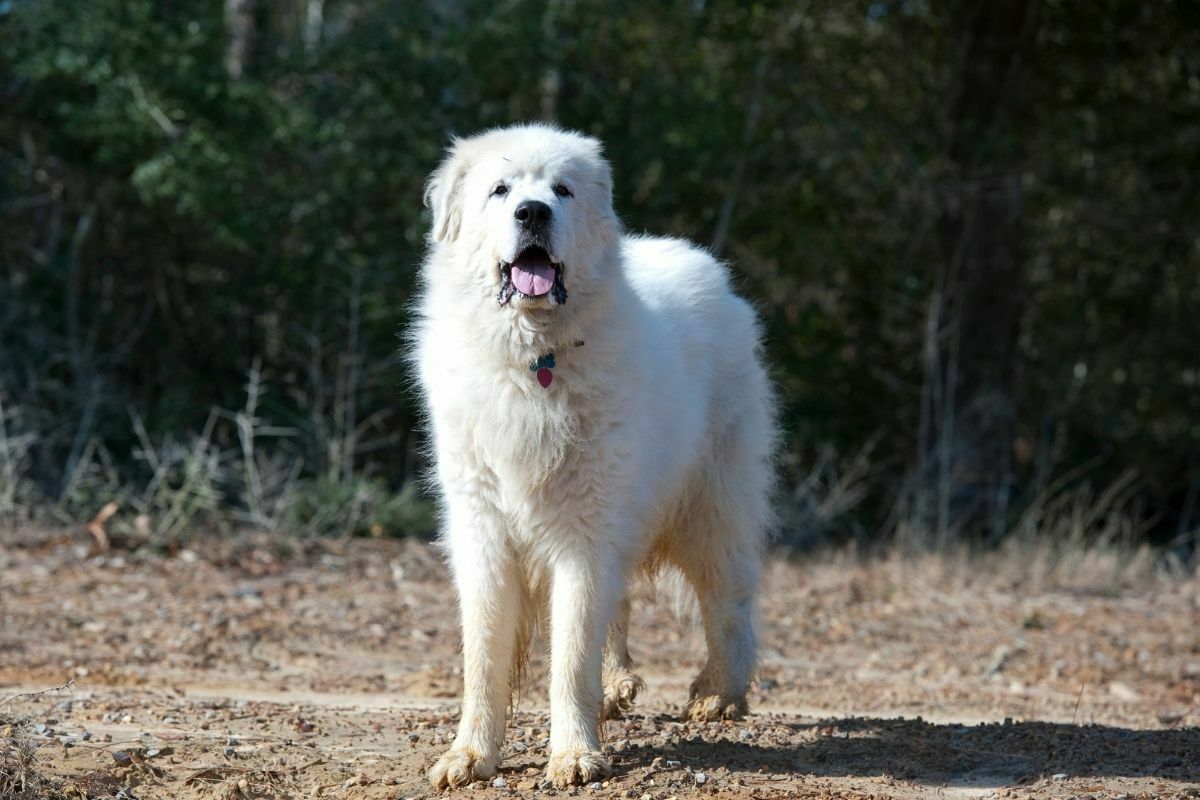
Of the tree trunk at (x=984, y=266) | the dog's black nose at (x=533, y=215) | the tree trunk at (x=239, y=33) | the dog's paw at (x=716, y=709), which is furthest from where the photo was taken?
the tree trunk at (x=984, y=266)

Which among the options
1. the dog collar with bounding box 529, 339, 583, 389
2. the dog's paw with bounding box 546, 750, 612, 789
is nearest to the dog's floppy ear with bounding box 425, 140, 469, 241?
the dog collar with bounding box 529, 339, 583, 389

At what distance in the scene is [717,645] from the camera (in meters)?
5.50

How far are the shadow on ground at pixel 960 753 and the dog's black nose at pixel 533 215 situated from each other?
1.79m

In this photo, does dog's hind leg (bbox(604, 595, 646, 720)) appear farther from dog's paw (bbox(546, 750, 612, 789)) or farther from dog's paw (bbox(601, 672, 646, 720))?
dog's paw (bbox(546, 750, 612, 789))

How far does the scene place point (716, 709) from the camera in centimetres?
534

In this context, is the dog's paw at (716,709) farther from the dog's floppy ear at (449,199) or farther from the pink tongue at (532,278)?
the dog's floppy ear at (449,199)

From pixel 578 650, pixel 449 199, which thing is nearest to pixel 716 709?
pixel 578 650

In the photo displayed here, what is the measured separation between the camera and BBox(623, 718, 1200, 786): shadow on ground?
464cm

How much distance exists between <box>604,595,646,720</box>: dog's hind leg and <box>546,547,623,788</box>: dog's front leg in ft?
2.62

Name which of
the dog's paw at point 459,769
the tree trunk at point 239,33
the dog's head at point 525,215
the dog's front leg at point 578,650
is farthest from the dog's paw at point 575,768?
the tree trunk at point 239,33

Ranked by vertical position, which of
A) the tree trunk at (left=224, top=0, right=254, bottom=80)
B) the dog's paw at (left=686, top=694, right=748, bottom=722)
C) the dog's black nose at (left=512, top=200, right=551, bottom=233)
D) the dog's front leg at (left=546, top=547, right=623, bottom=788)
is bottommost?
the dog's paw at (left=686, top=694, right=748, bottom=722)

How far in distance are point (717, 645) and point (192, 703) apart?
2.17 meters

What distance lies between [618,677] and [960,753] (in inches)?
51.8

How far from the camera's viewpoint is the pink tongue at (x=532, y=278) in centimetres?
435
